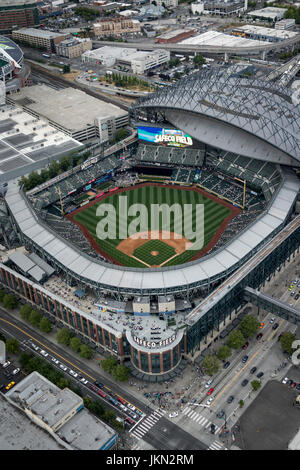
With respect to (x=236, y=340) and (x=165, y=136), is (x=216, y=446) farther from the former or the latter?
(x=165, y=136)

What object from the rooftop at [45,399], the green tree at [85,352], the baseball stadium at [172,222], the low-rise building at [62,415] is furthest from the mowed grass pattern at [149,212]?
the low-rise building at [62,415]

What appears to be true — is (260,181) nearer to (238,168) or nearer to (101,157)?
(238,168)

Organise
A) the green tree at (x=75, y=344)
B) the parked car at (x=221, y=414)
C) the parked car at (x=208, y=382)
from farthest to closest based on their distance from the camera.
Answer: the green tree at (x=75, y=344) → the parked car at (x=208, y=382) → the parked car at (x=221, y=414)

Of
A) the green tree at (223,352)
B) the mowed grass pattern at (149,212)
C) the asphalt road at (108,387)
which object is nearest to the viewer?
the asphalt road at (108,387)

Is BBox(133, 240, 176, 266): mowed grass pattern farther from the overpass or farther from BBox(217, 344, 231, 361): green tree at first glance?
BBox(217, 344, 231, 361): green tree

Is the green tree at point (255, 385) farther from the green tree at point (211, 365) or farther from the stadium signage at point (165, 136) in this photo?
the stadium signage at point (165, 136)
